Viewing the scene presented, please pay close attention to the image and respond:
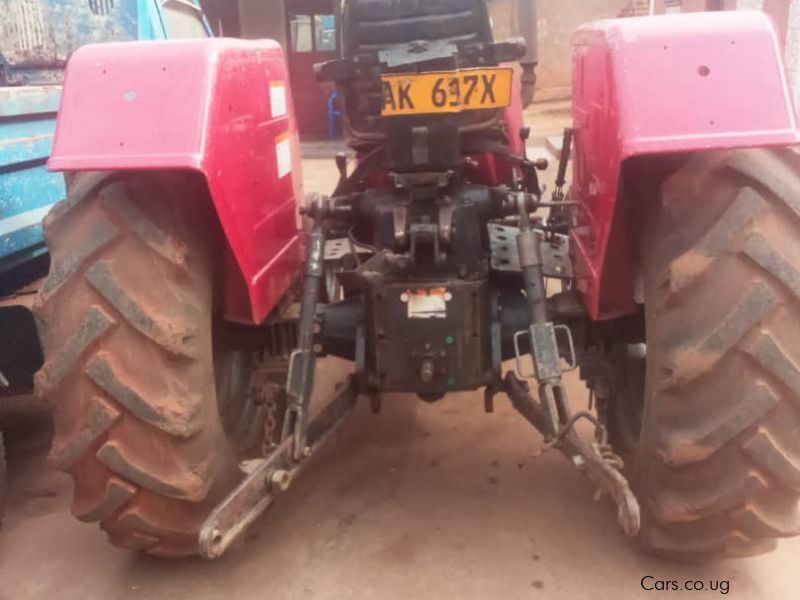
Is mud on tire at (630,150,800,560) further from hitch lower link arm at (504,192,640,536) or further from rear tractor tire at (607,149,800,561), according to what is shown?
hitch lower link arm at (504,192,640,536)

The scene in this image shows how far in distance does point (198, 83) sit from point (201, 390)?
80 cm

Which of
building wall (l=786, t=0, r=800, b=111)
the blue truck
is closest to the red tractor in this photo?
the blue truck

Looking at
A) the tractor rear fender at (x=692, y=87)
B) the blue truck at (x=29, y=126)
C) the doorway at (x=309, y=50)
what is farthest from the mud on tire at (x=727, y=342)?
the doorway at (x=309, y=50)

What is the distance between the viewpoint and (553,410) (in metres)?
2.39

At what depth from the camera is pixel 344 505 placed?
3084 mm

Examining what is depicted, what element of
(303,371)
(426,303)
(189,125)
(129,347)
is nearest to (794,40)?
(426,303)

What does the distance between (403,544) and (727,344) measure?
50.2 inches

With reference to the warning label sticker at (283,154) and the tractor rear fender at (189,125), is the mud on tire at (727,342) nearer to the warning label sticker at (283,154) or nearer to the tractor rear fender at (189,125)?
the tractor rear fender at (189,125)

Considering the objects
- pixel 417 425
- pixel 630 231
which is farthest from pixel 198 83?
pixel 417 425

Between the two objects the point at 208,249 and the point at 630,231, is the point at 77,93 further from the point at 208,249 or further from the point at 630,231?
the point at 630,231

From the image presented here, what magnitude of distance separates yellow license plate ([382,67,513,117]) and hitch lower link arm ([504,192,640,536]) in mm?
412

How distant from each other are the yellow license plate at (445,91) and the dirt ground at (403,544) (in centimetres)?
136

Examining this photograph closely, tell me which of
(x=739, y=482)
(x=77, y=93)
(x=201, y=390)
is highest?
(x=77, y=93)

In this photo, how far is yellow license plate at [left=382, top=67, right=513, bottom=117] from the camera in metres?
2.46
